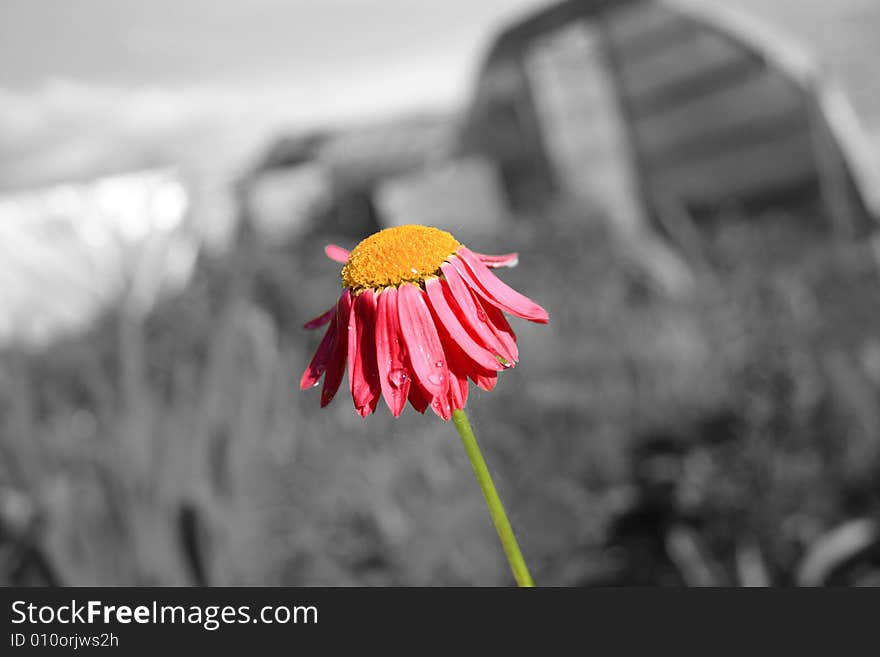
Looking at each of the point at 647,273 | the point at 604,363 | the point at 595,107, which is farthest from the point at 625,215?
the point at 604,363

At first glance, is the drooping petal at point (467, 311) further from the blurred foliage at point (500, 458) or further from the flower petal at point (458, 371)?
the blurred foliage at point (500, 458)

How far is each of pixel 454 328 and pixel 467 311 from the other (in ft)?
0.04

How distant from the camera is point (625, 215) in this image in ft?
11.7

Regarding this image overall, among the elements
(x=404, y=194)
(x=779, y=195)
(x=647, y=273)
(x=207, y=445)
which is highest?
(x=404, y=194)

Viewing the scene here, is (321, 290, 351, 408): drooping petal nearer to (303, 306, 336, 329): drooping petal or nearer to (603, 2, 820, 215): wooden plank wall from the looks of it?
(303, 306, 336, 329): drooping petal

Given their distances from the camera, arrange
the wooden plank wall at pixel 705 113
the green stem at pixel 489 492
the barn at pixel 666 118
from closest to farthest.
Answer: the green stem at pixel 489 492
the barn at pixel 666 118
the wooden plank wall at pixel 705 113

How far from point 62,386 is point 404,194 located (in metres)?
1.84

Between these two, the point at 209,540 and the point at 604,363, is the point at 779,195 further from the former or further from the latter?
the point at 209,540

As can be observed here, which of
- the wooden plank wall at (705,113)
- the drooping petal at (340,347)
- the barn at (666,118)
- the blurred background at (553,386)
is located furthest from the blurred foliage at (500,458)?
the wooden plank wall at (705,113)

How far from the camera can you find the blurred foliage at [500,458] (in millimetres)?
964

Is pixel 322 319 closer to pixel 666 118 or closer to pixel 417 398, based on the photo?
pixel 417 398

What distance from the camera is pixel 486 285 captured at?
29 cm

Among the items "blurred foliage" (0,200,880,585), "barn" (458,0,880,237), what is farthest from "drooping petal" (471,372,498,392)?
"barn" (458,0,880,237)

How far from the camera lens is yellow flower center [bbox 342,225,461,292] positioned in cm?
28
